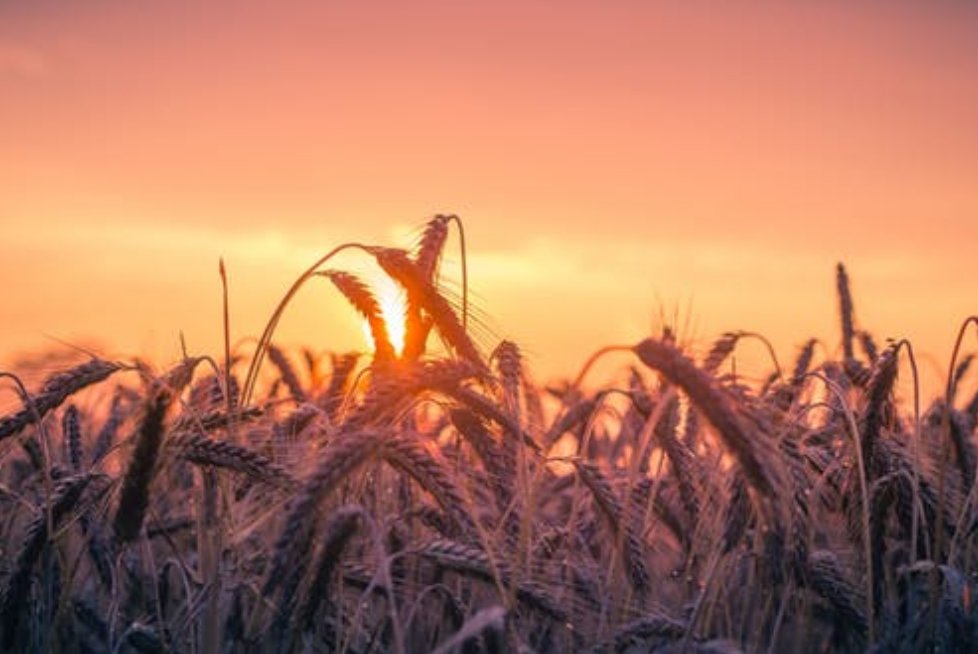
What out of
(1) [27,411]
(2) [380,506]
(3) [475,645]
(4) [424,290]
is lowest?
(3) [475,645]

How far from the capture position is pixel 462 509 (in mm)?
3650

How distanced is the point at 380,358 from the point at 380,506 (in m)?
0.55

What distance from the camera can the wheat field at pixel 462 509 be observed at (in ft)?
11.2

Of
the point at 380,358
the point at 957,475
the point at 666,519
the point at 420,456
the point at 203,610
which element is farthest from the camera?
the point at 666,519

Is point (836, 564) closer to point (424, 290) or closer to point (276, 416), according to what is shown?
point (424, 290)

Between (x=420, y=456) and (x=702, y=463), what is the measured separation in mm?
2335

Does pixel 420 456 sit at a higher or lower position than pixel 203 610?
higher

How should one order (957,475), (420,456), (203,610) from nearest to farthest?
(420,456), (203,610), (957,475)

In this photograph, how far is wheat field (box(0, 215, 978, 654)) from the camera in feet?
11.2

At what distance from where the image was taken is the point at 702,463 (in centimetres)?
559

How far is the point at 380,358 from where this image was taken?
420cm

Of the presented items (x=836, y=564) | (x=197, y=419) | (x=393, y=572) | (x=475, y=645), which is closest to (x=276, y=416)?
(x=393, y=572)

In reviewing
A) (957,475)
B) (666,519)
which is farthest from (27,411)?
(957,475)

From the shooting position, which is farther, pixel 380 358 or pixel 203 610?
pixel 380 358
